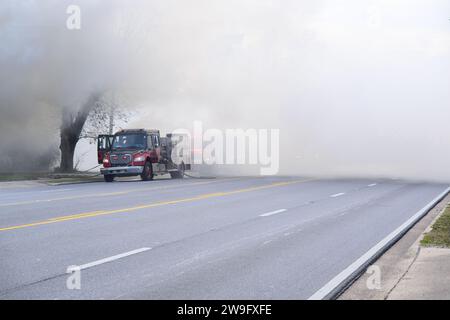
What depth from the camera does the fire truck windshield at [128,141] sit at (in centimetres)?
2906

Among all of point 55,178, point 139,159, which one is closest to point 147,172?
point 139,159

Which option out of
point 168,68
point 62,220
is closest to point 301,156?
point 168,68

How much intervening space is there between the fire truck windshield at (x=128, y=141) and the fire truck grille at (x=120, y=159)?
475 millimetres

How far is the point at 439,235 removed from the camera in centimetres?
1108

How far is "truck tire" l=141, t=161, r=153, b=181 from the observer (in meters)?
28.8

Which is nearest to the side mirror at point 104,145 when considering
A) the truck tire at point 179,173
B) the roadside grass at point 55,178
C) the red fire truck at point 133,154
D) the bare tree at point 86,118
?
the red fire truck at point 133,154

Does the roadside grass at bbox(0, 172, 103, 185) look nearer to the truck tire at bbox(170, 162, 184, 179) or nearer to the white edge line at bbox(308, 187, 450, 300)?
the truck tire at bbox(170, 162, 184, 179)

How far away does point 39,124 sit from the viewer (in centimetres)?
3391

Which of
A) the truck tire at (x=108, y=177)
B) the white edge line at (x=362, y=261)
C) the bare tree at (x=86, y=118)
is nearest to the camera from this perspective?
the white edge line at (x=362, y=261)
